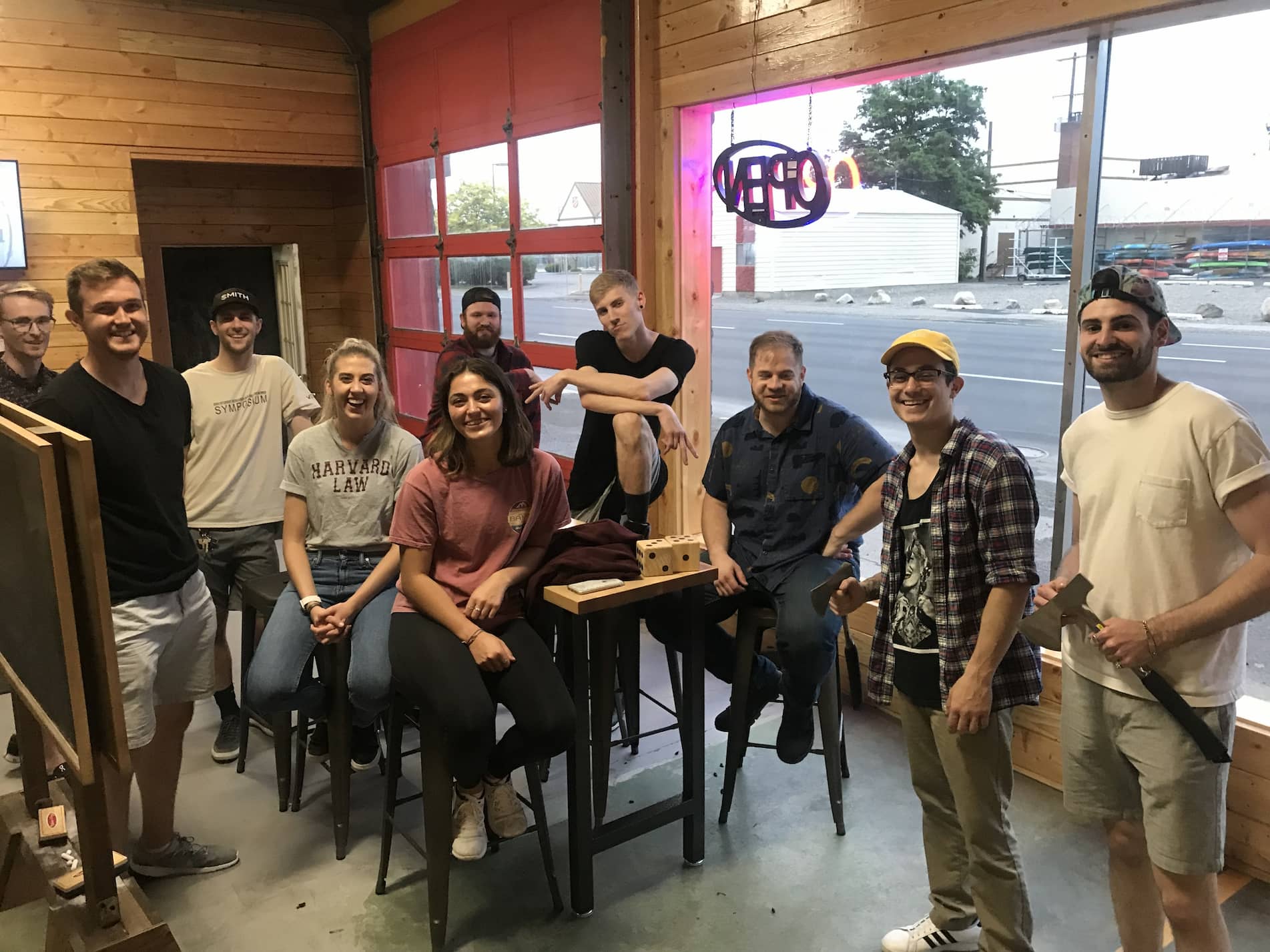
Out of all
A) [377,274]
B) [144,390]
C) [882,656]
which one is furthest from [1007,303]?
[377,274]

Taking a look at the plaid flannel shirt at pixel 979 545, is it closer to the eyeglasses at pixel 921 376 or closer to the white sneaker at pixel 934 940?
the eyeglasses at pixel 921 376

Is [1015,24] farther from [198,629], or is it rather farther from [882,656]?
[198,629]

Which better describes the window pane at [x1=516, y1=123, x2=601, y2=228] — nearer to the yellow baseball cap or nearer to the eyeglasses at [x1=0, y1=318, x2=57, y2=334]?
the eyeglasses at [x1=0, y1=318, x2=57, y2=334]

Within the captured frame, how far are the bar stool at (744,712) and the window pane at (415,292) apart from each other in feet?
12.6

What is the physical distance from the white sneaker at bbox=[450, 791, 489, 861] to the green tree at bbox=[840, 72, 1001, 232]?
2320 mm

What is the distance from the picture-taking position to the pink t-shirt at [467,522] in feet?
7.52

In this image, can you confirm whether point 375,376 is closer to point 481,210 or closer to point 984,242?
point 984,242

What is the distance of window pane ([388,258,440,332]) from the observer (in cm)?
588

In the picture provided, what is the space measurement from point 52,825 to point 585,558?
1.22 m

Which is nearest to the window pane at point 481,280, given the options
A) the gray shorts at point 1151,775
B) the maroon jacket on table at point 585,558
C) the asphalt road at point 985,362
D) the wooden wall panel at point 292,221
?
the asphalt road at point 985,362

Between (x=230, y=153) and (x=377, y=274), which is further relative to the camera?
(x=377, y=274)

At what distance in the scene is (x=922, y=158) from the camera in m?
3.20

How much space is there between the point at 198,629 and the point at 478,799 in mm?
829

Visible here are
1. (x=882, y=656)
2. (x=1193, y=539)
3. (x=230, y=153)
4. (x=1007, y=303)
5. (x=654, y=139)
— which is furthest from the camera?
(x=230, y=153)
